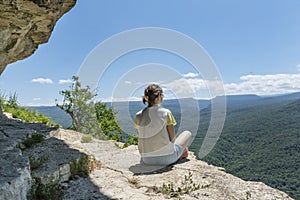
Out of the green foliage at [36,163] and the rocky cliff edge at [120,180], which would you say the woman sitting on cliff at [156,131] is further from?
the green foliage at [36,163]

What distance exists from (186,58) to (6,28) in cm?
467

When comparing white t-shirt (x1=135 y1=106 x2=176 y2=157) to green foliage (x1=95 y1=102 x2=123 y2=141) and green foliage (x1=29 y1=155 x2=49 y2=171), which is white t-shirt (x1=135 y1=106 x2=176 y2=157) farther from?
green foliage (x1=95 y1=102 x2=123 y2=141)

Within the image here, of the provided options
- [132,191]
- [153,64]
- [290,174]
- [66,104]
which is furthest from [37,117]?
[290,174]

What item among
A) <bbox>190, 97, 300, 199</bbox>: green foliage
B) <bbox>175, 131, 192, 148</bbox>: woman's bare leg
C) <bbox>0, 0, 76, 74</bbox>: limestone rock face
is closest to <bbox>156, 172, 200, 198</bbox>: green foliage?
<bbox>175, 131, 192, 148</bbox>: woman's bare leg

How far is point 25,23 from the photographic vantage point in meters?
7.19

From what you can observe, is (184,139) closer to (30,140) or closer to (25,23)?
(30,140)

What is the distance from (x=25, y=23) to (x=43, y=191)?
543cm

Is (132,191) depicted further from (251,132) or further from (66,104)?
(251,132)

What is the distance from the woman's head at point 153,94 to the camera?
535 centimetres

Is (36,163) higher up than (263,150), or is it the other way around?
(36,163)

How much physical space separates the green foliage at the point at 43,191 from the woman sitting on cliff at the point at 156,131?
2.16 m

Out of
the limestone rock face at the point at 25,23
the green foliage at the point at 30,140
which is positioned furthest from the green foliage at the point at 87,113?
the green foliage at the point at 30,140

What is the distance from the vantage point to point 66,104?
13.0 m

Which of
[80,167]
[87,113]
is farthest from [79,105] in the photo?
[80,167]
